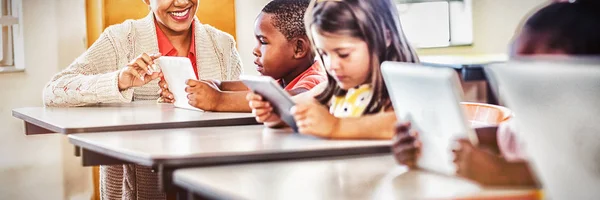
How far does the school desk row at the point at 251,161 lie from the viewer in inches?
48.1

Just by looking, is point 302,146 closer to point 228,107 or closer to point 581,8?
point 581,8

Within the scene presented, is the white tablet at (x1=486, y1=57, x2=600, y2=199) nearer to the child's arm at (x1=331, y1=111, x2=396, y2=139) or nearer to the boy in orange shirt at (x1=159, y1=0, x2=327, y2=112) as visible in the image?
the child's arm at (x1=331, y1=111, x2=396, y2=139)

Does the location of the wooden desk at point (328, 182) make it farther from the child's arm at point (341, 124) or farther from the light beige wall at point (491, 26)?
the light beige wall at point (491, 26)

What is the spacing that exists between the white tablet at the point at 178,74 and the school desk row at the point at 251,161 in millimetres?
356

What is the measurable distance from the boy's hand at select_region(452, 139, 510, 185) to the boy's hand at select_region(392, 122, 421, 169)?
114mm

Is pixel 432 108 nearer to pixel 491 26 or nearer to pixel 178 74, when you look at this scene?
pixel 178 74

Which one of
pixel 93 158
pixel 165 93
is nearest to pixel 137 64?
pixel 165 93

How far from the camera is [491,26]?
725 cm

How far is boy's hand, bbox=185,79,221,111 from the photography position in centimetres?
272

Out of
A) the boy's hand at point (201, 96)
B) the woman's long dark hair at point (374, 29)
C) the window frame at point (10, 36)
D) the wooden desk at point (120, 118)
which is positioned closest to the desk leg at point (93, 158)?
the wooden desk at point (120, 118)

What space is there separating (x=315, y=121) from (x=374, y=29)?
218 millimetres

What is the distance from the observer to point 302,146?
1661 millimetres

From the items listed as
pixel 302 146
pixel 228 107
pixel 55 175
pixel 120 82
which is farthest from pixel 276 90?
pixel 55 175

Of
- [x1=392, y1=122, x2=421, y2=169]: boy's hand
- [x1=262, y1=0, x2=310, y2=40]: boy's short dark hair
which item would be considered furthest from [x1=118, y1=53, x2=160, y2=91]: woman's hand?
[x1=392, y1=122, x2=421, y2=169]: boy's hand
